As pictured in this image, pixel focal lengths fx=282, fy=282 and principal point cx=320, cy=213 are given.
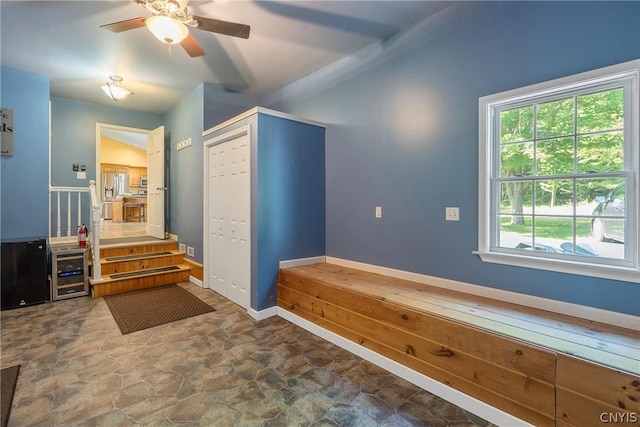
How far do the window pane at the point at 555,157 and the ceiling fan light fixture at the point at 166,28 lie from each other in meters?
2.90

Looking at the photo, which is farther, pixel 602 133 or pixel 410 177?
pixel 410 177

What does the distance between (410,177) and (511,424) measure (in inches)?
78.8

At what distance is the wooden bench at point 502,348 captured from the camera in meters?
1.37

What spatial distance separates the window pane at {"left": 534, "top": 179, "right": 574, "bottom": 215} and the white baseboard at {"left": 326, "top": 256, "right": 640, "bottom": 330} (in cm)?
66

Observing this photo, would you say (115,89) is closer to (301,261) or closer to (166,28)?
(166,28)

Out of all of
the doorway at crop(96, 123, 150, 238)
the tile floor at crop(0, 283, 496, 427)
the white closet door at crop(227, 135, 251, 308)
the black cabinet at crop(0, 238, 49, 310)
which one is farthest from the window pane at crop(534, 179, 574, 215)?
the doorway at crop(96, 123, 150, 238)

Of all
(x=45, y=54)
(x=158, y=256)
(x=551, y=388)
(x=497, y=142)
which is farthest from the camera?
(x=158, y=256)

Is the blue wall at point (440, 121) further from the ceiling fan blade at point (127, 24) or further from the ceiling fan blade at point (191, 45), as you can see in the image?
the ceiling fan blade at point (127, 24)

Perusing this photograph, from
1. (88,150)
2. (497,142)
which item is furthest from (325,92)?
(88,150)

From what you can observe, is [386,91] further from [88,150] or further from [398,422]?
[88,150]

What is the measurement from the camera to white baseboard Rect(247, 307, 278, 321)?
3.17 metres

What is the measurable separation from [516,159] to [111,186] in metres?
11.6

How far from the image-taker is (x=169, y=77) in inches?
161

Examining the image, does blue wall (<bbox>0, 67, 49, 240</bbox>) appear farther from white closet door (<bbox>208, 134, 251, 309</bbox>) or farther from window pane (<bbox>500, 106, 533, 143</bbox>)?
window pane (<bbox>500, 106, 533, 143</bbox>)
